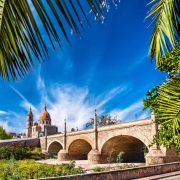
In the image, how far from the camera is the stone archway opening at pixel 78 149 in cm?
4703

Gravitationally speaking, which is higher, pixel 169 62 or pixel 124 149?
pixel 169 62

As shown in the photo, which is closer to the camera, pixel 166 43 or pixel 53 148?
pixel 166 43

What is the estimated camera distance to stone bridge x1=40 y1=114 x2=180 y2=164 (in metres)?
25.7

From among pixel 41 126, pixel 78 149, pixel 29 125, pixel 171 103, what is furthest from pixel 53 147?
pixel 171 103

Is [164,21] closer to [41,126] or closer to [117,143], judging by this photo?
[117,143]

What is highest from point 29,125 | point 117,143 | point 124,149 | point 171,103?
point 29,125

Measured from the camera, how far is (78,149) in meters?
49.1

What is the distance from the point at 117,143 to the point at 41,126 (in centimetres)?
6377

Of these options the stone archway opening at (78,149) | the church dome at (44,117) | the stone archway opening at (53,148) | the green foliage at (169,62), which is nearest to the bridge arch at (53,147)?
the stone archway opening at (53,148)

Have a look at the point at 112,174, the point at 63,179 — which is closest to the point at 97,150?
the point at 112,174

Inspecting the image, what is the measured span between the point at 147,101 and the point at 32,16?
425 cm

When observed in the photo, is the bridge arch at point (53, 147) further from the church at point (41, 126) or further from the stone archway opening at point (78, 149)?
the church at point (41, 126)

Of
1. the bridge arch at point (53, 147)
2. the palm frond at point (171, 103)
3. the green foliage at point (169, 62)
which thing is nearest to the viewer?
the palm frond at point (171, 103)

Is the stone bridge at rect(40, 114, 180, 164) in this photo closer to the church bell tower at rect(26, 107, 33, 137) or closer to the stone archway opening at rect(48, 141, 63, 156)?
the stone archway opening at rect(48, 141, 63, 156)
